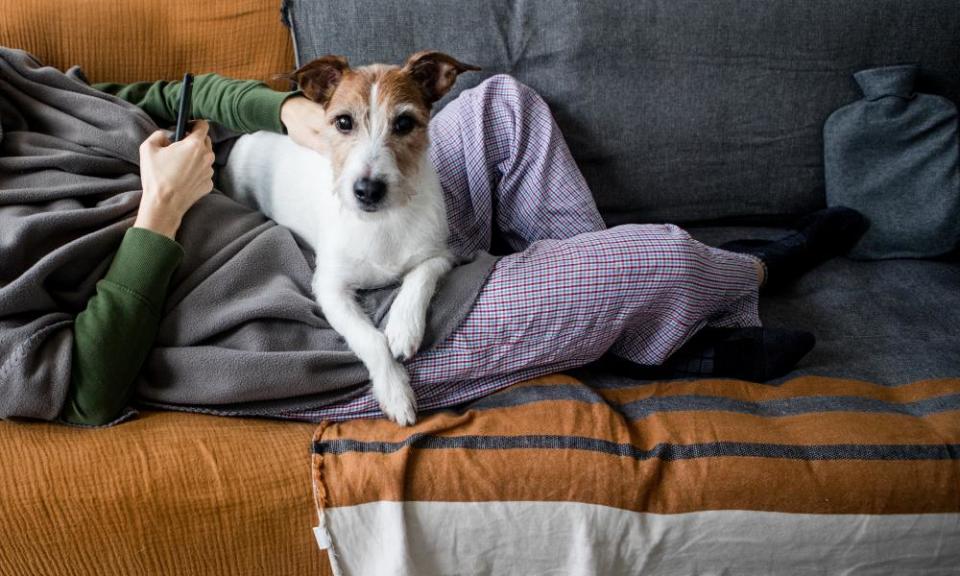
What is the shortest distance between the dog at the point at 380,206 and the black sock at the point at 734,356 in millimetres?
504

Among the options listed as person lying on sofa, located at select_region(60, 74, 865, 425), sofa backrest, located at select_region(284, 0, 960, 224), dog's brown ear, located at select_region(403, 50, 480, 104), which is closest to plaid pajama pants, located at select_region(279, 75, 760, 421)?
person lying on sofa, located at select_region(60, 74, 865, 425)

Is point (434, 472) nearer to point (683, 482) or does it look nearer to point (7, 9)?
point (683, 482)

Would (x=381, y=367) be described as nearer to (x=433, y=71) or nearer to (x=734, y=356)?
(x=433, y=71)

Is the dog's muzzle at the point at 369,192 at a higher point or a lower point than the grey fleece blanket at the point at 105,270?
higher

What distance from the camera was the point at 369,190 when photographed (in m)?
1.29

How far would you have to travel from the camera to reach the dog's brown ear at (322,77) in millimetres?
1384

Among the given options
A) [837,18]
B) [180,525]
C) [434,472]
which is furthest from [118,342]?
[837,18]

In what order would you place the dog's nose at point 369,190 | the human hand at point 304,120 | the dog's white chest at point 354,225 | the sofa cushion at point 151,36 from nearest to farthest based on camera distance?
1. the dog's nose at point 369,190
2. the dog's white chest at point 354,225
3. the human hand at point 304,120
4. the sofa cushion at point 151,36

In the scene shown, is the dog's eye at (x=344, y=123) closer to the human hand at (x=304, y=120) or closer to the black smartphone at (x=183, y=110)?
the human hand at (x=304, y=120)

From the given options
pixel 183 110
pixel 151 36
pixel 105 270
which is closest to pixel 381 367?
pixel 105 270

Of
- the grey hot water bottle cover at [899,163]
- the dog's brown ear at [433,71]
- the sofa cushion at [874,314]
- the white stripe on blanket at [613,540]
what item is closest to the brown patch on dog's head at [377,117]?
the dog's brown ear at [433,71]

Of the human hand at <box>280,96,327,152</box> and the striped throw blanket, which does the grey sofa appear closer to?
the human hand at <box>280,96,327,152</box>

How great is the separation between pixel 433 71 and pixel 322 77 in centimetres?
23

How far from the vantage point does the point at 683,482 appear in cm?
127
